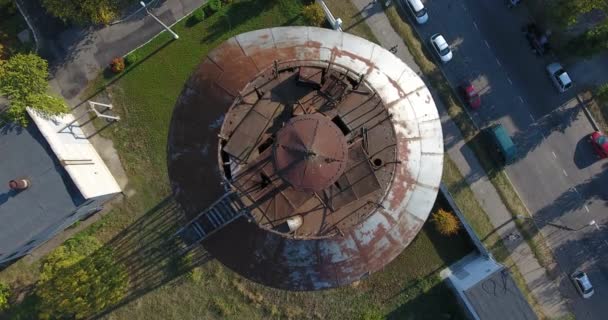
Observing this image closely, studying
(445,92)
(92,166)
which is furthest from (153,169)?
(445,92)

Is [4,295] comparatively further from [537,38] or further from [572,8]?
[572,8]

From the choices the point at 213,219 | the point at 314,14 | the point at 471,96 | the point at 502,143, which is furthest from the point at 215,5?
the point at 502,143

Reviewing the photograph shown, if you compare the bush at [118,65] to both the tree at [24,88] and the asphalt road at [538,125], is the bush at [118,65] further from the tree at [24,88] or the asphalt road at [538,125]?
the asphalt road at [538,125]

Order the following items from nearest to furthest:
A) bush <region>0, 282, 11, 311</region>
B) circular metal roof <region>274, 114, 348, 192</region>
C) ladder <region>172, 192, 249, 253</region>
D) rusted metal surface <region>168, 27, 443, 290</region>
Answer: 1. circular metal roof <region>274, 114, 348, 192</region>
2. rusted metal surface <region>168, 27, 443, 290</region>
3. ladder <region>172, 192, 249, 253</region>
4. bush <region>0, 282, 11, 311</region>

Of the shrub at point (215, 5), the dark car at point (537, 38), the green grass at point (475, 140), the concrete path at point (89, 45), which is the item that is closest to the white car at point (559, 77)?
the dark car at point (537, 38)

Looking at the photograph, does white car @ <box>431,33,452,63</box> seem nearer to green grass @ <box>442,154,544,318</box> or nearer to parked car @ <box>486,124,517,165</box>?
parked car @ <box>486,124,517,165</box>

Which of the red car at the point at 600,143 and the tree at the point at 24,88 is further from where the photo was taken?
the red car at the point at 600,143

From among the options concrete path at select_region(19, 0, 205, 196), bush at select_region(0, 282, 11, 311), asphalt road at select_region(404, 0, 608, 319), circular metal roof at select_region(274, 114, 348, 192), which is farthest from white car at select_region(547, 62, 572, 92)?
bush at select_region(0, 282, 11, 311)
